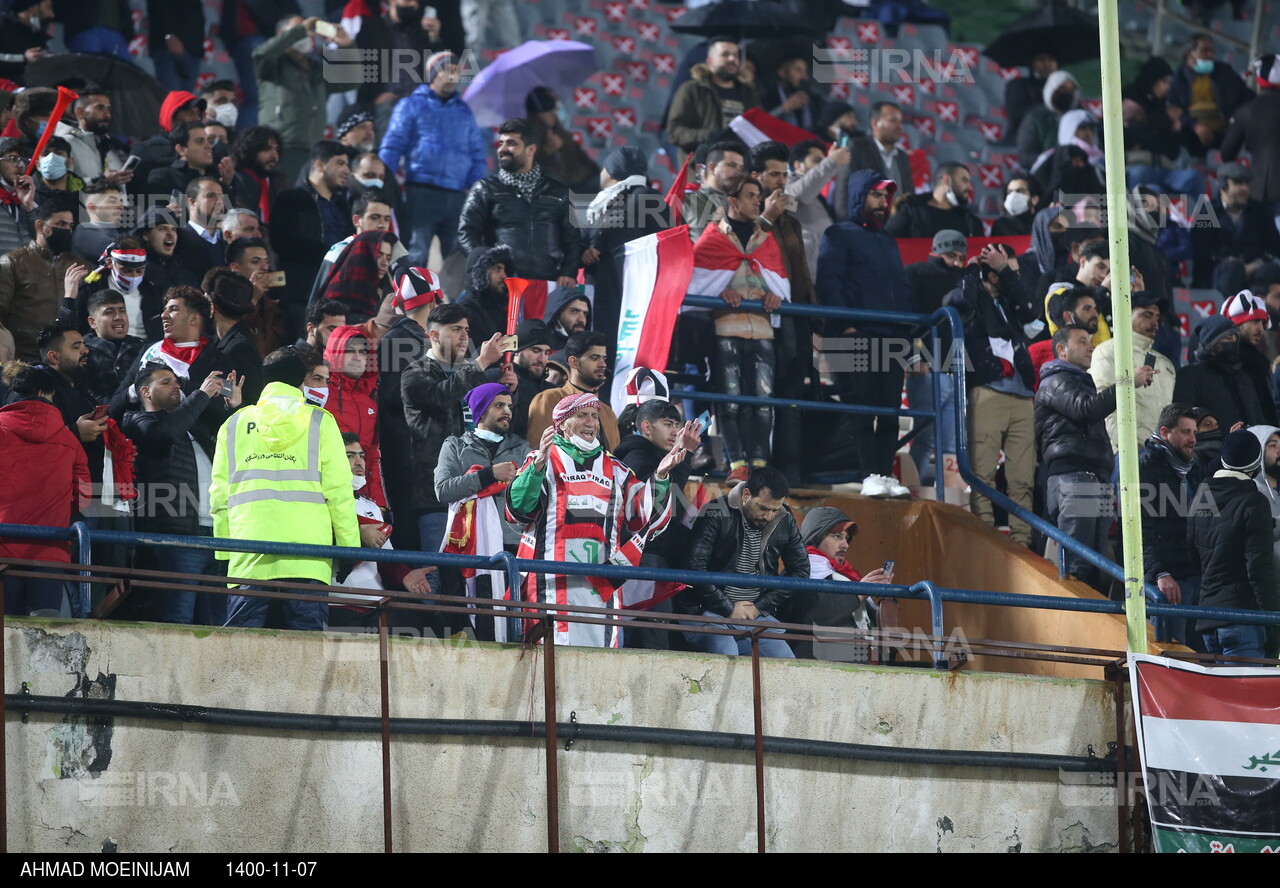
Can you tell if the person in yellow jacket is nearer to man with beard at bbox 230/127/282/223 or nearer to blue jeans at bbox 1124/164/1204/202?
man with beard at bbox 230/127/282/223

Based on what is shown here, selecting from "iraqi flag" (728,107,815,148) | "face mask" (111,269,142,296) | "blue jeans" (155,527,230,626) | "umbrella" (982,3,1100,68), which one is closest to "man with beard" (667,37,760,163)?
"iraqi flag" (728,107,815,148)

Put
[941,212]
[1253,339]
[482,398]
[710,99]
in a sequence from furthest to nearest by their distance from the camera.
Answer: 1. [710,99]
2. [941,212]
3. [1253,339]
4. [482,398]

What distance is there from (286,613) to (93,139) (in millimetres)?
5322

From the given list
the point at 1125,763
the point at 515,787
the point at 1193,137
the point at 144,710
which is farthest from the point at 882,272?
the point at 1193,137

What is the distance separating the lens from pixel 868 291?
1391 centimetres

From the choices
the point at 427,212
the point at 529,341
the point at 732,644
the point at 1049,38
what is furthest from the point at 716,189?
the point at 1049,38

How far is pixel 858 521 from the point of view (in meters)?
13.4

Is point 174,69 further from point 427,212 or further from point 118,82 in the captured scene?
point 427,212

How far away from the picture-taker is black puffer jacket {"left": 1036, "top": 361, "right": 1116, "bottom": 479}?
1227 centimetres

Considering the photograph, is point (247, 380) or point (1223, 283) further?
point (1223, 283)

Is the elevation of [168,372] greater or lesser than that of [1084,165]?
lesser

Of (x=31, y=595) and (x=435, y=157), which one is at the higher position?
(x=435, y=157)

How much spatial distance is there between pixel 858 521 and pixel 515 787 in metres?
4.21
